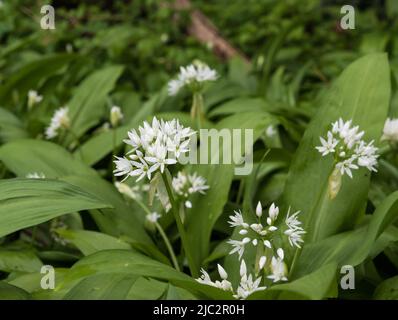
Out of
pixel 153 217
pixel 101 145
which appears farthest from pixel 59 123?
pixel 153 217

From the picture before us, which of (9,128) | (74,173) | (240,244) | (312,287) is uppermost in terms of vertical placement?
(9,128)

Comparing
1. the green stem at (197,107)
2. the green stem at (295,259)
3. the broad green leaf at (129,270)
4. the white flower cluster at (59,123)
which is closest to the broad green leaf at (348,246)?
the green stem at (295,259)

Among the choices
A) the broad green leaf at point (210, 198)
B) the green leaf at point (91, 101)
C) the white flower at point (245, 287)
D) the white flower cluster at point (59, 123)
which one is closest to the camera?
the white flower at point (245, 287)

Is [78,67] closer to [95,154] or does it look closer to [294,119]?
[95,154]

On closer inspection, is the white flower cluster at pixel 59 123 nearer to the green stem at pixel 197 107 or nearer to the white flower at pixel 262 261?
the green stem at pixel 197 107

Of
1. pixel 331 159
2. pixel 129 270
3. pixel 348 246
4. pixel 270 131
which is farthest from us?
pixel 270 131

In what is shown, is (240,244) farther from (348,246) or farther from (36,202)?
(36,202)

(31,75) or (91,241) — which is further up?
(31,75)

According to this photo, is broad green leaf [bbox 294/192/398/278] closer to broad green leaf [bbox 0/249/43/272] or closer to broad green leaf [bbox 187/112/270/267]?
broad green leaf [bbox 187/112/270/267]
